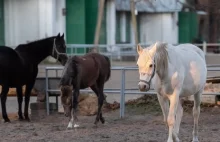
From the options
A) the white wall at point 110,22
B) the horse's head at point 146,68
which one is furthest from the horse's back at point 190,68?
the white wall at point 110,22

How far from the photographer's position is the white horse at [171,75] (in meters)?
8.34

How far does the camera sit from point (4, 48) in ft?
42.5

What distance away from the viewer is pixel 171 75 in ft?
29.0

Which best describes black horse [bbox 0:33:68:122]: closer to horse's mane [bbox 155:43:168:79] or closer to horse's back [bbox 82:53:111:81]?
A: horse's back [bbox 82:53:111:81]

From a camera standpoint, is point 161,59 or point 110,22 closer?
point 161,59

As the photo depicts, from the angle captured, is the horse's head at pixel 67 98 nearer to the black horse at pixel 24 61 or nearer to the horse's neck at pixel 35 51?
the black horse at pixel 24 61

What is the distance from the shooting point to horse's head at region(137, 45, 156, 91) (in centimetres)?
816

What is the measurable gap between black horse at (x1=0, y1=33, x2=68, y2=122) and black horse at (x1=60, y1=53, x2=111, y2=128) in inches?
38.6

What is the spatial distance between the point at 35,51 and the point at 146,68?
5.44m

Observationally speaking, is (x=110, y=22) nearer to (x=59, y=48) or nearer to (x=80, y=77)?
(x=59, y=48)

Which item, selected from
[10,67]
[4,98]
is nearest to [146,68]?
[10,67]

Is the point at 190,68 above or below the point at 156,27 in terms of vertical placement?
above

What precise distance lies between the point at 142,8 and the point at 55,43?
29.6 meters

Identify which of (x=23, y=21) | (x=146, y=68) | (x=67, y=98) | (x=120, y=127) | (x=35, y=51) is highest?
(x=146, y=68)
